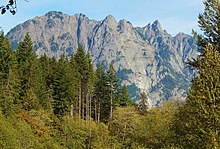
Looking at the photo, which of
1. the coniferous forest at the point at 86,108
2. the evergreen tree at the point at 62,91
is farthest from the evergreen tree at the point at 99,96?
the evergreen tree at the point at 62,91

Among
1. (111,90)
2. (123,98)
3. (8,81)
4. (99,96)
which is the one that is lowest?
(123,98)

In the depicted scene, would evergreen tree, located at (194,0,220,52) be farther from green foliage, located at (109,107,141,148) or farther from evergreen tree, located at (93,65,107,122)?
evergreen tree, located at (93,65,107,122)

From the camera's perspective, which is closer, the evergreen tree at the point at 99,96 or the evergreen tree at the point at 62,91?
the evergreen tree at the point at 62,91

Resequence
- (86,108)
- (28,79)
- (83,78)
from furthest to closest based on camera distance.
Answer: (83,78) < (86,108) < (28,79)

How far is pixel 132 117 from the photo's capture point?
6500cm

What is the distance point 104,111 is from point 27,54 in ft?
86.0

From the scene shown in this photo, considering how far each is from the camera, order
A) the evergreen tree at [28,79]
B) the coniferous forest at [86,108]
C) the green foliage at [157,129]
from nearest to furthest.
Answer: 1. the coniferous forest at [86,108]
2. the green foliage at [157,129]
3. the evergreen tree at [28,79]

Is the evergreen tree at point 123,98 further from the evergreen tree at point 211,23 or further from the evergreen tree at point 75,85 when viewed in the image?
the evergreen tree at point 211,23

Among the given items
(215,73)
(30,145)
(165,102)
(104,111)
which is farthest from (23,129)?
(104,111)

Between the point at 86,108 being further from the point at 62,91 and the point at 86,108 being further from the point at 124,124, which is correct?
the point at 124,124

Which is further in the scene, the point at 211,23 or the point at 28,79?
the point at 28,79

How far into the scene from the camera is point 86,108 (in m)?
80.2

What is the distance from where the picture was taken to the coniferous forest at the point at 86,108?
1486 centimetres

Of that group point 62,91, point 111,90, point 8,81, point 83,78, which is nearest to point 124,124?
point 62,91
